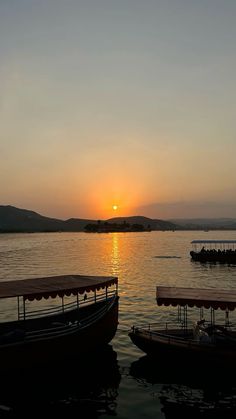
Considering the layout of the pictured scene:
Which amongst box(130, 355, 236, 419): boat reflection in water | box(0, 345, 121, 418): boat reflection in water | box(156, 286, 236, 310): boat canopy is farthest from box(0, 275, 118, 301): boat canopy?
box(130, 355, 236, 419): boat reflection in water

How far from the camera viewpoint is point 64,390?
17.6 meters

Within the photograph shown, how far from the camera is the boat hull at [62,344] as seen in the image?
58.9 ft

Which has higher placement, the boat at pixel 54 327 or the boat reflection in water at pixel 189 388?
the boat at pixel 54 327

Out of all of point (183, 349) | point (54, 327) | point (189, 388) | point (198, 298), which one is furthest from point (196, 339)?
point (54, 327)

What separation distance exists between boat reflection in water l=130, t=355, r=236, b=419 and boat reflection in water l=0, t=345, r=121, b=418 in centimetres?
175

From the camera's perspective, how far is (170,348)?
18875 mm

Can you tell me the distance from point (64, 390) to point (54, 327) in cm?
410

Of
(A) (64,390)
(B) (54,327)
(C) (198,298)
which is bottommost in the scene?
(A) (64,390)

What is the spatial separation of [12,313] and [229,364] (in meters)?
21.0

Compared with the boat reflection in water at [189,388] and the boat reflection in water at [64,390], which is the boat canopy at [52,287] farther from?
the boat reflection in water at [189,388]

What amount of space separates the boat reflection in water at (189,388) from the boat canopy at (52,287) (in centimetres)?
474

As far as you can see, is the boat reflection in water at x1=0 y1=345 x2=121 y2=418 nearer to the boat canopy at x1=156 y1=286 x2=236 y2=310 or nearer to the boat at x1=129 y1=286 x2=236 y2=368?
the boat at x1=129 y1=286 x2=236 y2=368

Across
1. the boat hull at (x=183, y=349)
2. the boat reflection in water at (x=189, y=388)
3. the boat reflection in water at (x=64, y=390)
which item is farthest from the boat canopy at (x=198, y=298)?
the boat reflection in water at (x=64, y=390)

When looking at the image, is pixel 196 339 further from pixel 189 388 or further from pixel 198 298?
pixel 189 388
